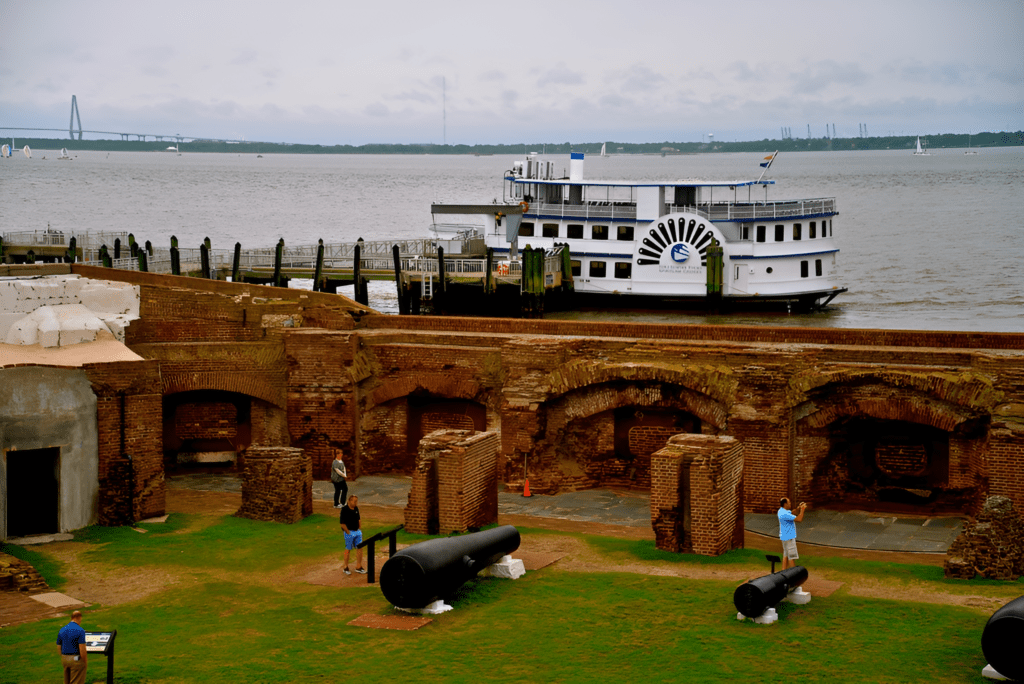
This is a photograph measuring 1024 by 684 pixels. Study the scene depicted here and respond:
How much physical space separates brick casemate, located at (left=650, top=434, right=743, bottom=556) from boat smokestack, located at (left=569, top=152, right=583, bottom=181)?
27.6 meters

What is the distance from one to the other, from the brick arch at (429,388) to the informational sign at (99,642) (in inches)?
456

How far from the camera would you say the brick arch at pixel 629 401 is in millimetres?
20703

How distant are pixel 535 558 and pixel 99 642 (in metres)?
6.64

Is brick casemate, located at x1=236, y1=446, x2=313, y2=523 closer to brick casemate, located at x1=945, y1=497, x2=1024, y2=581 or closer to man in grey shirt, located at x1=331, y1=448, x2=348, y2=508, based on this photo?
man in grey shirt, located at x1=331, y1=448, x2=348, y2=508

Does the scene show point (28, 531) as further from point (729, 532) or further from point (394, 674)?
point (729, 532)

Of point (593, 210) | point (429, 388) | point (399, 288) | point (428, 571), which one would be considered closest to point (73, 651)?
point (428, 571)

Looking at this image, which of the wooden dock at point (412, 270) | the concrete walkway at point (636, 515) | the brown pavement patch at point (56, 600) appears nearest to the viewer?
the brown pavement patch at point (56, 600)

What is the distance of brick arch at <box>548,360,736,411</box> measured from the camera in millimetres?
20266

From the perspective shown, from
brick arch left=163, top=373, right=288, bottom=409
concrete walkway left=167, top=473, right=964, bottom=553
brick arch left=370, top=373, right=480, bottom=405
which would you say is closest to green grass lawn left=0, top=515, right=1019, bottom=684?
concrete walkway left=167, top=473, right=964, bottom=553

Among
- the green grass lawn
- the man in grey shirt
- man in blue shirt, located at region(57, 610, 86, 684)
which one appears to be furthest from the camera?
the man in grey shirt

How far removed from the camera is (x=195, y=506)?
794 inches

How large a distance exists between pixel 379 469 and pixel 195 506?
4.11 meters

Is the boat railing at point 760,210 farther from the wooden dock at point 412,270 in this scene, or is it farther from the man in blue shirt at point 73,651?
the man in blue shirt at point 73,651

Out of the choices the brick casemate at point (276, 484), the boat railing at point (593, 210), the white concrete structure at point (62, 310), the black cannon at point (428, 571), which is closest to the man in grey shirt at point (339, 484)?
the brick casemate at point (276, 484)
